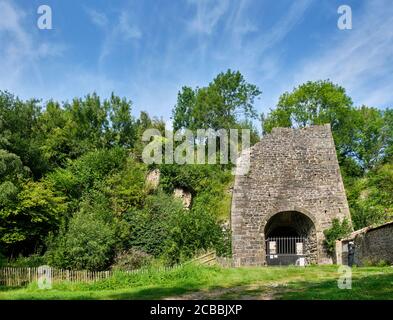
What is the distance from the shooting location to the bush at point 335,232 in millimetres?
21047

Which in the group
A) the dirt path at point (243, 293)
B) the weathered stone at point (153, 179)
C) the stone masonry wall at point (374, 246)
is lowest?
the dirt path at point (243, 293)

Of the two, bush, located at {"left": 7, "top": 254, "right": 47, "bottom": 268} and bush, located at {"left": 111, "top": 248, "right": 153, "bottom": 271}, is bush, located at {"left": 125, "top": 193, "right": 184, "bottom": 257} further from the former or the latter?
bush, located at {"left": 7, "top": 254, "right": 47, "bottom": 268}

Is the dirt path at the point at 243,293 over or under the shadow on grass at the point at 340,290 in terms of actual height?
under

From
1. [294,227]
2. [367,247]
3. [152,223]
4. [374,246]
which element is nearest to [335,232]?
[367,247]

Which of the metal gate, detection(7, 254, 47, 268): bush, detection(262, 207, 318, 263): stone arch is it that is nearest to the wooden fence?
detection(7, 254, 47, 268): bush

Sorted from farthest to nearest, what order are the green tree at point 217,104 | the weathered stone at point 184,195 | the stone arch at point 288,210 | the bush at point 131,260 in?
the green tree at point 217,104
the weathered stone at point 184,195
the stone arch at point 288,210
the bush at point 131,260

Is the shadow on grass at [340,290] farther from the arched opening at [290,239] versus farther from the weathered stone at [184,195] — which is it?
the weathered stone at [184,195]

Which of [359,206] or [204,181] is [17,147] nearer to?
[204,181]

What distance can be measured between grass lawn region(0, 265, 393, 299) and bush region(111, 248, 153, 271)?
5.99 meters

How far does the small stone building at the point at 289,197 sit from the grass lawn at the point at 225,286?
6213mm

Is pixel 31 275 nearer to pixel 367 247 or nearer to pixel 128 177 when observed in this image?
pixel 128 177

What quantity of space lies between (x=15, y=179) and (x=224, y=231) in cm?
1118

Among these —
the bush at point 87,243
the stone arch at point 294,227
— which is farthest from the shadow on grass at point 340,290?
the bush at point 87,243

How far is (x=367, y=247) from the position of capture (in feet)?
59.2
